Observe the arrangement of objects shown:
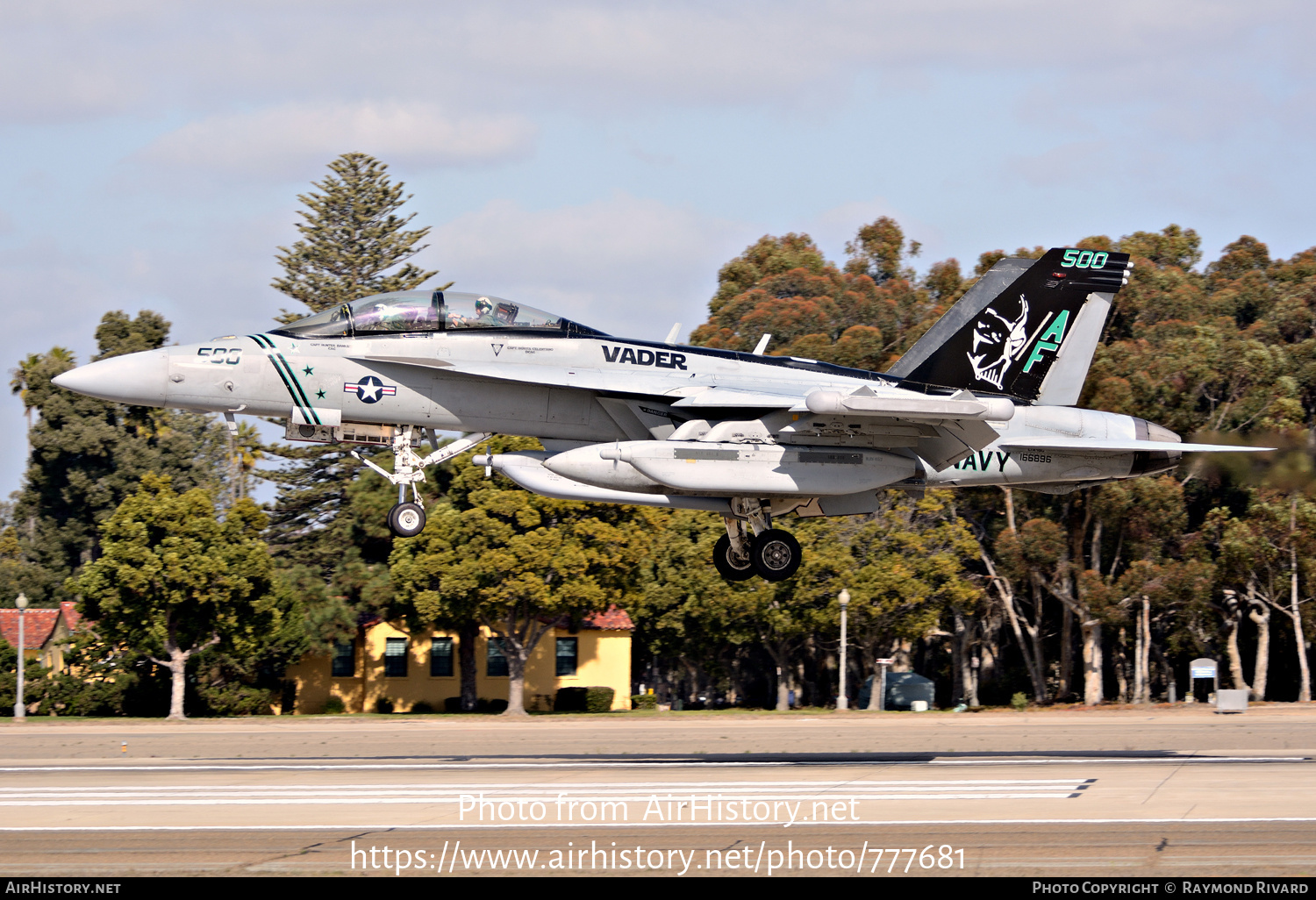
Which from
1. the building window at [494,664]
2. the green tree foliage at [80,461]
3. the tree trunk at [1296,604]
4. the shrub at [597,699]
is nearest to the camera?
the tree trunk at [1296,604]

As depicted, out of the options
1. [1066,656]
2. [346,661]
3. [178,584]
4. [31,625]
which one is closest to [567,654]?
[346,661]

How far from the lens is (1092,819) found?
1727 centimetres

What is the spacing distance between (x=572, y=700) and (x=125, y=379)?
39.1m

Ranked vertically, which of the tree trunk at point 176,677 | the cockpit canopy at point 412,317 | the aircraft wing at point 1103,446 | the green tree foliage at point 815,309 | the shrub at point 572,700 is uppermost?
the green tree foliage at point 815,309

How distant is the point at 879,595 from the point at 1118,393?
11.1m

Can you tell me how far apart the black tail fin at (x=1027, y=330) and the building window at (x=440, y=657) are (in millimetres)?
38327

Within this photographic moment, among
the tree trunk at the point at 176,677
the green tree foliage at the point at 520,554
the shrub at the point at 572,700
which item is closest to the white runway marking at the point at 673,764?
the green tree foliage at the point at 520,554

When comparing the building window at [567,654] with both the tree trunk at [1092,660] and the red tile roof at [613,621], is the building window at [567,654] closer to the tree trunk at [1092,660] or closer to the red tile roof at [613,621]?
the red tile roof at [613,621]

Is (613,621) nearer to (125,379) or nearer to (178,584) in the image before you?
(178,584)

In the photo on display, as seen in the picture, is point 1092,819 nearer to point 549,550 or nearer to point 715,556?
point 715,556

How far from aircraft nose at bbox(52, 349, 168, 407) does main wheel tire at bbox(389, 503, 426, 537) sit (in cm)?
386

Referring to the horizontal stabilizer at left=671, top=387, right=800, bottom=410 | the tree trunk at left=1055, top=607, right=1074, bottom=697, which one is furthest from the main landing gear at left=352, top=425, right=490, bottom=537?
the tree trunk at left=1055, top=607, right=1074, bottom=697

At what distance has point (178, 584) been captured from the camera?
49.3 metres

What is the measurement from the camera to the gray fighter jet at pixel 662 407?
2089cm
